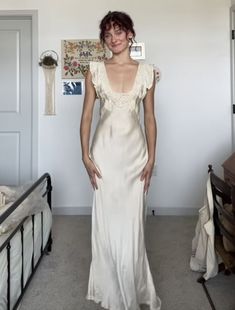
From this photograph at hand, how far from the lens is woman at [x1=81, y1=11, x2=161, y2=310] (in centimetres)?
149

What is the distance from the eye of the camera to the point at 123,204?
4.98ft

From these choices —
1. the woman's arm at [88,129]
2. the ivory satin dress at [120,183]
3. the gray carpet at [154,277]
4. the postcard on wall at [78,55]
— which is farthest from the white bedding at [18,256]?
the postcard on wall at [78,55]

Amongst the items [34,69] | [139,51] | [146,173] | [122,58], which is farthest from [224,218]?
[34,69]

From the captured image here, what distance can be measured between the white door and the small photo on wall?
0.37 metres

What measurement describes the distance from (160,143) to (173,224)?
846mm

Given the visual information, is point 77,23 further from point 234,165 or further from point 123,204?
point 123,204

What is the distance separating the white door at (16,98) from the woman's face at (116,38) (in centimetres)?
219

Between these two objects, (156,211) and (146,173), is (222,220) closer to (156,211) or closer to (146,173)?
(146,173)

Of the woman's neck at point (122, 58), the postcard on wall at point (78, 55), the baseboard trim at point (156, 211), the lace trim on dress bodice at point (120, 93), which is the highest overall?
the postcard on wall at point (78, 55)

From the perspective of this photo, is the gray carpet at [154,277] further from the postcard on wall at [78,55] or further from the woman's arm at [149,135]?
the postcard on wall at [78,55]

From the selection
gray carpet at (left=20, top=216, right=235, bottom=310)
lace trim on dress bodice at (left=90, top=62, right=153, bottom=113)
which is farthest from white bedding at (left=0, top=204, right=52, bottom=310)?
lace trim on dress bodice at (left=90, top=62, right=153, bottom=113)

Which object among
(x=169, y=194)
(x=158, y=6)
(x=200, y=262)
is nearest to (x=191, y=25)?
(x=158, y=6)

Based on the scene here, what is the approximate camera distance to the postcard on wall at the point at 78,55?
134 inches

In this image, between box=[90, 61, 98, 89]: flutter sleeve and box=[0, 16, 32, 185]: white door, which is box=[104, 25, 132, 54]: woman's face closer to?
box=[90, 61, 98, 89]: flutter sleeve
